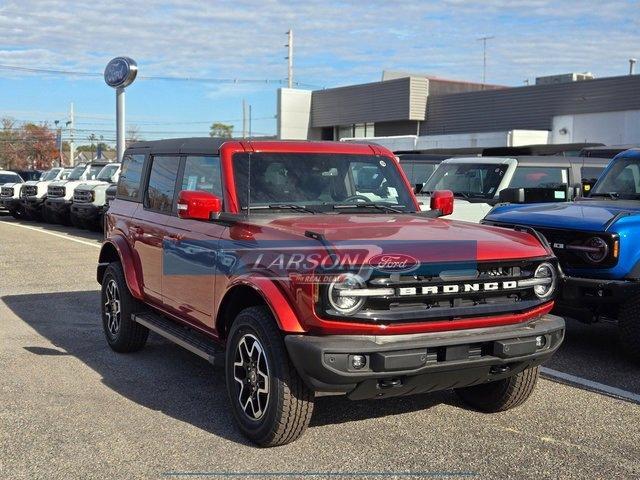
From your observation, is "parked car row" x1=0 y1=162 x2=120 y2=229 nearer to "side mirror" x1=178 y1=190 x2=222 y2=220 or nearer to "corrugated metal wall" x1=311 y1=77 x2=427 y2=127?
"side mirror" x1=178 y1=190 x2=222 y2=220

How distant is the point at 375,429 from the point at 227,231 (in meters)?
1.62

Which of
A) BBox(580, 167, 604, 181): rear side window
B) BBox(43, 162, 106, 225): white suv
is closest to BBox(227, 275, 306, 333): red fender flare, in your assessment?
BBox(580, 167, 604, 181): rear side window

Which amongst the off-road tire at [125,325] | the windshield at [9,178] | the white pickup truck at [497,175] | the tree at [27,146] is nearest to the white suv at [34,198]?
the windshield at [9,178]

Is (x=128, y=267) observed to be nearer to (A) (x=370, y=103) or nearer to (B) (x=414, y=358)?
(B) (x=414, y=358)

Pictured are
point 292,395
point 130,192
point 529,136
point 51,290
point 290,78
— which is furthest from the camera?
point 290,78

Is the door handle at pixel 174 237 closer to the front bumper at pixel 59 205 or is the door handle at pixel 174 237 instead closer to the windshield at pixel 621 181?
the windshield at pixel 621 181

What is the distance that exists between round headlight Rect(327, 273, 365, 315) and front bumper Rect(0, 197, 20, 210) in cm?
2348

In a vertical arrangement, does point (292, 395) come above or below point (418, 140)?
below

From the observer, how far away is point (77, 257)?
1476cm

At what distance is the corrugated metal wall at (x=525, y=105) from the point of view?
3136 centimetres

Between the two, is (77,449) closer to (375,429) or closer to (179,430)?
(179,430)

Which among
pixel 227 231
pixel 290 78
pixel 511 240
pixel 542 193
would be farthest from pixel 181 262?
pixel 290 78

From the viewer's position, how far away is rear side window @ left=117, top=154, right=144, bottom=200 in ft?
23.7

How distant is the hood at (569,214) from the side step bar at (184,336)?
10.8 feet
